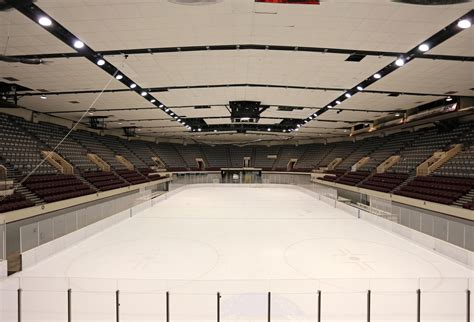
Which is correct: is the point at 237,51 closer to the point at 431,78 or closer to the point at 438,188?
the point at 431,78

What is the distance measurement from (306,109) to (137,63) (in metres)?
11.1

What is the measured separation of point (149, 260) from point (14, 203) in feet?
20.1

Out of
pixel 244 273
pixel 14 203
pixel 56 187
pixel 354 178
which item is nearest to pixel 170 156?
pixel 354 178

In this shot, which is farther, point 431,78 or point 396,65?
point 431,78

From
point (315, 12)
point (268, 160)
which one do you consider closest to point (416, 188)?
point (315, 12)

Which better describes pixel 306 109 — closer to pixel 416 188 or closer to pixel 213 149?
pixel 416 188

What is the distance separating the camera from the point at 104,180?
18688 millimetres

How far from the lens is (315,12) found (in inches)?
246

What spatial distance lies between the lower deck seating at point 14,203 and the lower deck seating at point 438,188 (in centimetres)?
1668

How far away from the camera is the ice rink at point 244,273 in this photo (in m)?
5.04

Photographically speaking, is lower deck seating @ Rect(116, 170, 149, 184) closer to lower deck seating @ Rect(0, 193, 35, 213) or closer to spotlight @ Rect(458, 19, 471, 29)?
lower deck seating @ Rect(0, 193, 35, 213)

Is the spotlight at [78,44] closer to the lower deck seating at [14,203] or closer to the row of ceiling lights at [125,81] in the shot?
the row of ceiling lights at [125,81]

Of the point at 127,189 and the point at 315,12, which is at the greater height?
the point at 315,12

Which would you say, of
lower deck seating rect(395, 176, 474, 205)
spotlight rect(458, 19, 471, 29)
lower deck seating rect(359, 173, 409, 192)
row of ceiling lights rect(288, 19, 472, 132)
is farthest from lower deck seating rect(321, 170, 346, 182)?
spotlight rect(458, 19, 471, 29)
